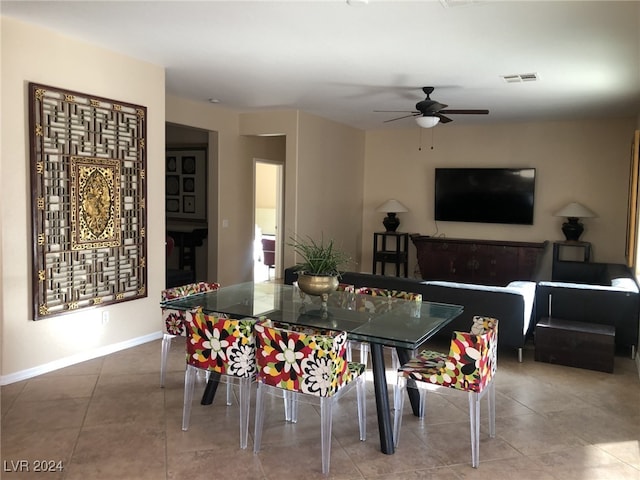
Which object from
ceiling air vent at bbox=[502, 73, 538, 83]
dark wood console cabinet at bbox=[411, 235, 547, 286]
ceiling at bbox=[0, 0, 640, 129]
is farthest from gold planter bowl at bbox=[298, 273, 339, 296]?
dark wood console cabinet at bbox=[411, 235, 547, 286]

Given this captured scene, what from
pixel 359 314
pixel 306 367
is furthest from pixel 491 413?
pixel 306 367

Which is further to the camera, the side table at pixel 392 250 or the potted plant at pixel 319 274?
the side table at pixel 392 250

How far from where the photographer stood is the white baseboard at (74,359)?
396cm

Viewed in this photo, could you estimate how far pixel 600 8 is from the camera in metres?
3.33

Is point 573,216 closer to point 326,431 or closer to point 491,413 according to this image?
point 491,413

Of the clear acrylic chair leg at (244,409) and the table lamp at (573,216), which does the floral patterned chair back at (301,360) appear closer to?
the clear acrylic chair leg at (244,409)

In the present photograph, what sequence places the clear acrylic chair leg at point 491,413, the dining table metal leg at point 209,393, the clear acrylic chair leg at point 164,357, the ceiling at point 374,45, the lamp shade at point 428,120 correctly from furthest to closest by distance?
1. the lamp shade at point 428,120
2. the clear acrylic chair leg at point 164,357
3. the dining table metal leg at point 209,393
4. the ceiling at point 374,45
5. the clear acrylic chair leg at point 491,413

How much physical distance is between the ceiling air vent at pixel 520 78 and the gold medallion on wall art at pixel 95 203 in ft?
12.1

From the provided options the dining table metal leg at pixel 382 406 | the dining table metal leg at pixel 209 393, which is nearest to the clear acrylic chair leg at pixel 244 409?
the dining table metal leg at pixel 209 393

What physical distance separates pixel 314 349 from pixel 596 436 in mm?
1925

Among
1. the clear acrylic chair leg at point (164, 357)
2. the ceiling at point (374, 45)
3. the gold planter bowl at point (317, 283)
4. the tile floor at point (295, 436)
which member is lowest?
the tile floor at point (295, 436)

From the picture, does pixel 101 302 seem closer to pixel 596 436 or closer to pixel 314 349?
pixel 314 349

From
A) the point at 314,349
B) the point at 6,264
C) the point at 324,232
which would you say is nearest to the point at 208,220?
the point at 324,232

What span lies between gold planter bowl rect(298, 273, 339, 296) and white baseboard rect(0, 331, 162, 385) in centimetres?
216
